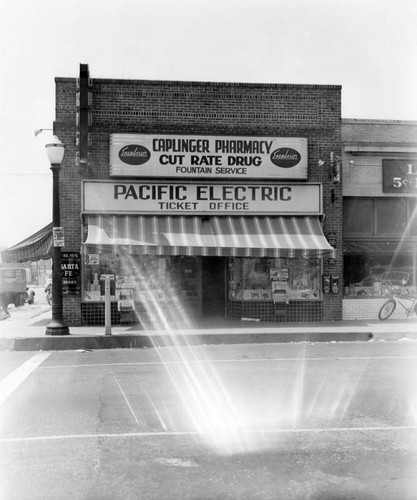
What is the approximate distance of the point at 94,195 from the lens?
15766 millimetres

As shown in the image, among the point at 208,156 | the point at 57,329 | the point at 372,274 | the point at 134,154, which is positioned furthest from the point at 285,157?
the point at 57,329

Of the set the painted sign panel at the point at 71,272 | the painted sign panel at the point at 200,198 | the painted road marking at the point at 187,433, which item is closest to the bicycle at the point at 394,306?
the painted sign panel at the point at 200,198

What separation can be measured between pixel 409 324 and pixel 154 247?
6.80 m

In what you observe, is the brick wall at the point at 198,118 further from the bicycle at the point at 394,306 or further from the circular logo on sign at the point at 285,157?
the bicycle at the point at 394,306

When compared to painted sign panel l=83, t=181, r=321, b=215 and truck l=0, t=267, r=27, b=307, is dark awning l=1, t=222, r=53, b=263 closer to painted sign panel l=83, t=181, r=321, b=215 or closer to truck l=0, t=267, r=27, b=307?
painted sign panel l=83, t=181, r=321, b=215

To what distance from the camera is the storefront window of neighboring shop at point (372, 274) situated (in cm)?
1730

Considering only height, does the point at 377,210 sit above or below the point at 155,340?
above

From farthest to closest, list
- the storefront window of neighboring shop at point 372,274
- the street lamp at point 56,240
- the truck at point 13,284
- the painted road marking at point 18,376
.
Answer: the truck at point 13,284
the storefront window of neighboring shop at point 372,274
the street lamp at point 56,240
the painted road marking at point 18,376

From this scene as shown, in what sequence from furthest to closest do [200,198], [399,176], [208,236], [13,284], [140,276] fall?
[13,284], [399,176], [140,276], [200,198], [208,236]

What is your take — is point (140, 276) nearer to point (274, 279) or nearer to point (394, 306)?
point (274, 279)

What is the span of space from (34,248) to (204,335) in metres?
5.23

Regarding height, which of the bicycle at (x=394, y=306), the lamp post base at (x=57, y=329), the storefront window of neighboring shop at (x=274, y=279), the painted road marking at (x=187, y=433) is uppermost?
the storefront window of neighboring shop at (x=274, y=279)

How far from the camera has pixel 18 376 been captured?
954 centimetres

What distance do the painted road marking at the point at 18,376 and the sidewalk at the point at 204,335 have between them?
0.99m
